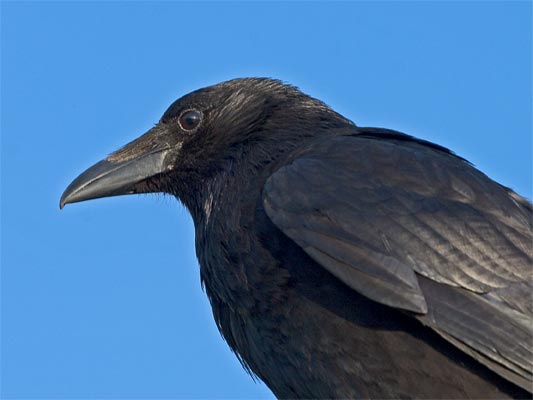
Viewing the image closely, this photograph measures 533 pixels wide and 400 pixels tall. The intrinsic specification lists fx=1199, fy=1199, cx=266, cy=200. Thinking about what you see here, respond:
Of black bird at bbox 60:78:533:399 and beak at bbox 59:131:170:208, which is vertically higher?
beak at bbox 59:131:170:208

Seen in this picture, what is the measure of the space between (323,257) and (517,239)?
45.1 inches

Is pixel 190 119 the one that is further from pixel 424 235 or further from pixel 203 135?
pixel 424 235

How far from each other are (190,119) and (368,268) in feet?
7.45

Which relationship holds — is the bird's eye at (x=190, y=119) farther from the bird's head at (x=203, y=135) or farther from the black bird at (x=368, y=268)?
the black bird at (x=368, y=268)

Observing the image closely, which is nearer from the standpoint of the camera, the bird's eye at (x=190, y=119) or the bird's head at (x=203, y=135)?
the bird's head at (x=203, y=135)

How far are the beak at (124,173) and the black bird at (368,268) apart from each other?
0.58m

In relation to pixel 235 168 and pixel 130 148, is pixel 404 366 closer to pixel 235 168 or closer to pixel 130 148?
pixel 235 168

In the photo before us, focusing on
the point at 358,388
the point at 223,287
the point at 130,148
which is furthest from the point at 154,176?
the point at 358,388

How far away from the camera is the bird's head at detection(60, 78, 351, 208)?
8.23 m

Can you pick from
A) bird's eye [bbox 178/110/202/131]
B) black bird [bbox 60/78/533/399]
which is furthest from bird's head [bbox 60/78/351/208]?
black bird [bbox 60/78/533/399]

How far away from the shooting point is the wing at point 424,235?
653 centimetres

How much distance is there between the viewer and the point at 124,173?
27.5ft

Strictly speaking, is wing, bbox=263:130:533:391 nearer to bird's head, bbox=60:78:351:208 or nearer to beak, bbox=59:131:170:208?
bird's head, bbox=60:78:351:208

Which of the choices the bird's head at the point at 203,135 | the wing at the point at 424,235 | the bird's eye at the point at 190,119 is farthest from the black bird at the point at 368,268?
the bird's eye at the point at 190,119
